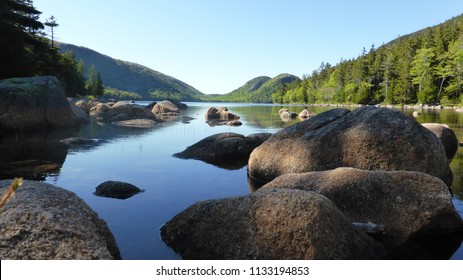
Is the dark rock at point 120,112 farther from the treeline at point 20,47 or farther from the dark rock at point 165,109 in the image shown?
the dark rock at point 165,109

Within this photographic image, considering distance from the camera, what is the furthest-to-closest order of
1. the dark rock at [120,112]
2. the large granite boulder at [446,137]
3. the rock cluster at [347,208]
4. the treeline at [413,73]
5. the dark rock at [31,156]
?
the treeline at [413,73], the dark rock at [120,112], the large granite boulder at [446,137], the dark rock at [31,156], the rock cluster at [347,208]

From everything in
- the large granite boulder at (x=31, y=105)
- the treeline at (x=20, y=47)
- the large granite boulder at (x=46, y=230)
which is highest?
the treeline at (x=20, y=47)

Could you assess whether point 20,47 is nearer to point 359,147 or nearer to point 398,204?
point 359,147

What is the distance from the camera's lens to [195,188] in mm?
12188

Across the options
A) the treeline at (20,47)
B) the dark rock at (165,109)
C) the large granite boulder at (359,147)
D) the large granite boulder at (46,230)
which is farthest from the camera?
the dark rock at (165,109)

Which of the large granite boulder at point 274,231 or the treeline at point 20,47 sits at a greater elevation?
the treeline at point 20,47

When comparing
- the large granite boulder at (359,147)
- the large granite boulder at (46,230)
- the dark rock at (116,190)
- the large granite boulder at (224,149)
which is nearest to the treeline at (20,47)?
the large granite boulder at (224,149)

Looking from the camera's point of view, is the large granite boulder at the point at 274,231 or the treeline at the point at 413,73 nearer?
the large granite boulder at the point at 274,231

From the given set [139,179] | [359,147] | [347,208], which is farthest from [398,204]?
[139,179]

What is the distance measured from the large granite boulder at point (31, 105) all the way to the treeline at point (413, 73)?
8219 cm

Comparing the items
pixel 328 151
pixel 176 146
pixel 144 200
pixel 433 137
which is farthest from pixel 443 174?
pixel 176 146

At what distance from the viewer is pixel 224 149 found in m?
17.8

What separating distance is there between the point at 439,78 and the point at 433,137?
304ft

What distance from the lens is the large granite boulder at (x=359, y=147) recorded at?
36.3 feet
